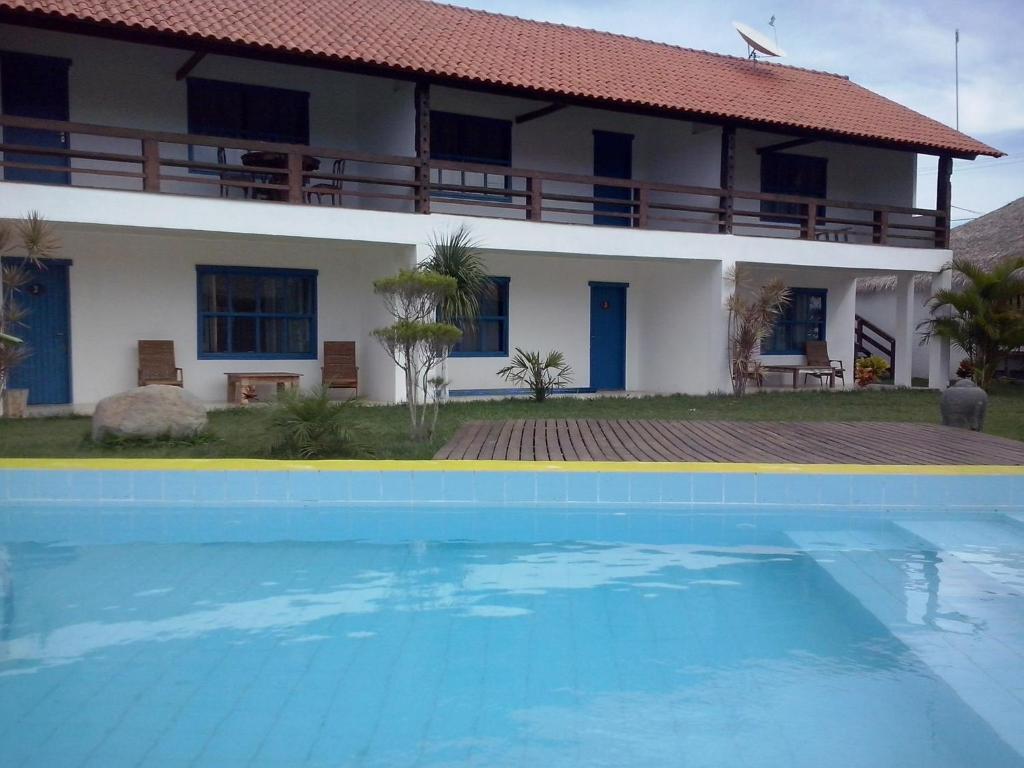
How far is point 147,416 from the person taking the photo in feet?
31.0

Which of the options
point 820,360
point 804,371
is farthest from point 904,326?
point 804,371

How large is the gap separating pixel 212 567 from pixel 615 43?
1574cm

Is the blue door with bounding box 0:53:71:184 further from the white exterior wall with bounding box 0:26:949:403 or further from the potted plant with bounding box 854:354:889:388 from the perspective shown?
the potted plant with bounding box 854:354:889:388

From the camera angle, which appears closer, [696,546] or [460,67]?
[696,546]

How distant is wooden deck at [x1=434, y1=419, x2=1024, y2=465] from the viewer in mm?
8703

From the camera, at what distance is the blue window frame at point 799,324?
19406 mm

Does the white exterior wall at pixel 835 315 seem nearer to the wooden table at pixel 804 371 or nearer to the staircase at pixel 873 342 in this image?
the wooden table at pixel 804 371

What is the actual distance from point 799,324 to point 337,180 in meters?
10.8

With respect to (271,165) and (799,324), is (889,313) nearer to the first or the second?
(799,324)

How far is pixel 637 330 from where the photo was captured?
18000 mm

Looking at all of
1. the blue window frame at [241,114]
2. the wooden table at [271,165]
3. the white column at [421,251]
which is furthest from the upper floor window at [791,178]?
the blue window frame at [241,114]

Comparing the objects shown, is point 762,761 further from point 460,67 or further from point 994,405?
point 994,405

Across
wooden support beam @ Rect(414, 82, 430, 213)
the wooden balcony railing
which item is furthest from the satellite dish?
wooden support beam @ Rect(414, 82, 430, 213)

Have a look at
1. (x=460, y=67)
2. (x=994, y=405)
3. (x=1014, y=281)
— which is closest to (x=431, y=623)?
(x=460, y=67)
